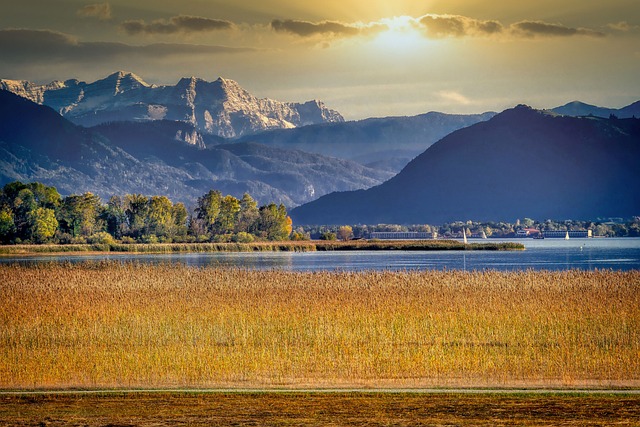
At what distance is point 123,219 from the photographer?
164250 millimetres

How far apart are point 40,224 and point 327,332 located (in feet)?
367

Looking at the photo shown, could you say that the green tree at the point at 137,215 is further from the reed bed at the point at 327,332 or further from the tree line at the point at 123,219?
the reed bed at the point at 327,332

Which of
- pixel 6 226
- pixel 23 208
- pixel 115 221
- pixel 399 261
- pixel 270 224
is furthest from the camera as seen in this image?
pixel 270 224

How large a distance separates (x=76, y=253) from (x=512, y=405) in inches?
4500

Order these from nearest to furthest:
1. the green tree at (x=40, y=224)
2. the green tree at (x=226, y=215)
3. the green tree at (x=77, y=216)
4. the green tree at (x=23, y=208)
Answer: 1. the green tree at (x=40, y=224)
2. the green tree at (x=23, y=208)
3. the green tree at (x=77, y=216)
4. the green tree at (x=226, y=215)

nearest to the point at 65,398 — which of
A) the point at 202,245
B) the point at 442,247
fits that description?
the point at 202,245

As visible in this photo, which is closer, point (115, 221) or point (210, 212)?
point (115, 221)

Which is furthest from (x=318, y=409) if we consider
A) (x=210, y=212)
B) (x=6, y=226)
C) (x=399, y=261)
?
(x=210, y=212)

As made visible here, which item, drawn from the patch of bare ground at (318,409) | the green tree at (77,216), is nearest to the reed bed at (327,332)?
the patch of bare ground at (318,409)

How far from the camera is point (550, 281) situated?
53.1 m

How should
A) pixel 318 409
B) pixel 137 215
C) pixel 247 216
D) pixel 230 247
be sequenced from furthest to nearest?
pixel 247 216, pixel 137 215, pixel 230 247, pixel 318 409

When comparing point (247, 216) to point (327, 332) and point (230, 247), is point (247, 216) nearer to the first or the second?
point (230, 247)

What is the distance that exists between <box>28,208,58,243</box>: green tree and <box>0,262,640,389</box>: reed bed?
88.0 m

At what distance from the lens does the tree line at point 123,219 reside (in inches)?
5615
